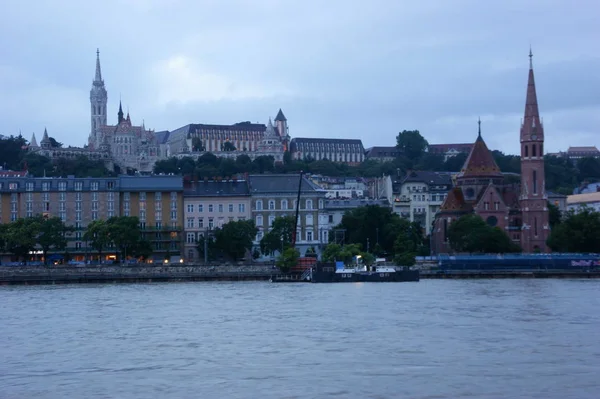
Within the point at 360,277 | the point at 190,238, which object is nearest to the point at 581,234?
the point at 360,277

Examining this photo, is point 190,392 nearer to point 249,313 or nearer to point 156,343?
point 156,343

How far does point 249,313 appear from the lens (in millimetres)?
51469

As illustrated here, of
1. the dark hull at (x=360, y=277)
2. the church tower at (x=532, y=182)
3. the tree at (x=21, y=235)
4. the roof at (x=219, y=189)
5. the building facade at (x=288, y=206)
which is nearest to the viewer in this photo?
the dark hull at (x=360, y=277)

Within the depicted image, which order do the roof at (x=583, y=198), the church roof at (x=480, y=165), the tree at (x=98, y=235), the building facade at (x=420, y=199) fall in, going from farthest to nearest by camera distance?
1. the roof at (x=583, y=198)
2. the building facade at (x=420, y=199)
3. the church roof at (x=480, y=165)
4. the tree at (x=98, y=235)

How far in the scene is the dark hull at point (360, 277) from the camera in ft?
270

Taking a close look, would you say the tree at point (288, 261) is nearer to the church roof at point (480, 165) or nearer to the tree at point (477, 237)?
the tree at point (477, 237)

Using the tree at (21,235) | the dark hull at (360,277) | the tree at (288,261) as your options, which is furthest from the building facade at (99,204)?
the dark hull at (360,277)

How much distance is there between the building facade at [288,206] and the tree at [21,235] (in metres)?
21.4

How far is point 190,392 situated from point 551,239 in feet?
269

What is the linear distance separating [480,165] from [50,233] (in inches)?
1997

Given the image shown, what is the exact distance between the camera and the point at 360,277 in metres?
82.2

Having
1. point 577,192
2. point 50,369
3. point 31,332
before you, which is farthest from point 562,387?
point 577,192

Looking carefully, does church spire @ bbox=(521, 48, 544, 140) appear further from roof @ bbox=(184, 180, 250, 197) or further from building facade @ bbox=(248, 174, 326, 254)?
roof @ bbox=(184, 180, 250, 197)

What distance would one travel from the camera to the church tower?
115438 mm
